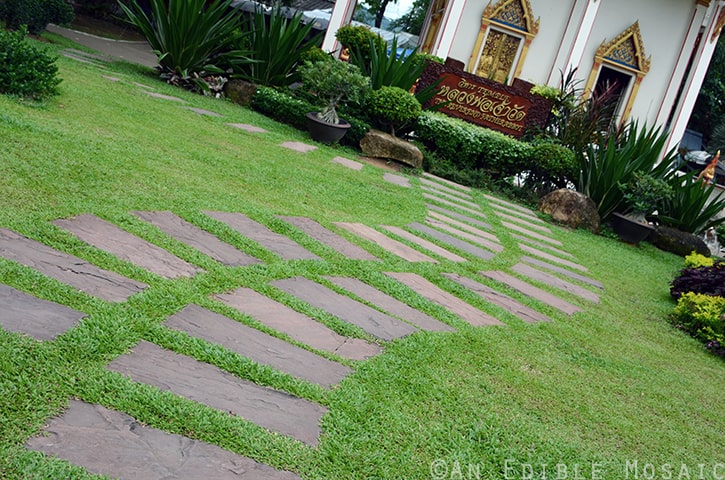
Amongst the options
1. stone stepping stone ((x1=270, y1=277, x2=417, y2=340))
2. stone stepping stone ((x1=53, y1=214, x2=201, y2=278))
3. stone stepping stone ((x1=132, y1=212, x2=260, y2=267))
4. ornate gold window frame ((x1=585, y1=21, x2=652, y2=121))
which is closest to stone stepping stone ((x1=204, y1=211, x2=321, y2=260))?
stone stepping stone ((x1=132, y1=212, x2=260, y2=267))

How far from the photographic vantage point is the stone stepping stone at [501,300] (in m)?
3.68

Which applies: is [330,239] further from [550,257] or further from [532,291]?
[550,257]

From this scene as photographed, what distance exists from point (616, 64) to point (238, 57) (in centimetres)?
1078

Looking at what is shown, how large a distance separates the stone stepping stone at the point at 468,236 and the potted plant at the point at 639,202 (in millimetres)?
3865

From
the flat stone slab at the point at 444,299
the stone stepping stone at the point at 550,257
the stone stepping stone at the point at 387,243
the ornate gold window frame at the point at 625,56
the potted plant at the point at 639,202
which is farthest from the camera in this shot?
the ornate gold window frame at the point at 625,56

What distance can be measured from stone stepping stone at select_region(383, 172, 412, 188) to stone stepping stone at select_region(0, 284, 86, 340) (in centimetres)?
502

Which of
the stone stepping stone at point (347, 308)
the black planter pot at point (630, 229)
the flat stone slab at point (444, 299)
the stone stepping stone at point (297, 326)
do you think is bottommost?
the stone stepping stone at point (297, 326)

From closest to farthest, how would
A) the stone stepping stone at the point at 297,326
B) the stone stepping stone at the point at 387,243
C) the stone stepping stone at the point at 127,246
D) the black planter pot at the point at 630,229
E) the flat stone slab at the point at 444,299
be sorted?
the stone stepping stone at the point at 297,326
the stone stepping stone at the point at 127,246
the flat stone slab at the point at 444,299
the stone stepping stone at the point at 387,243
the black planter pot at the point at 630,229

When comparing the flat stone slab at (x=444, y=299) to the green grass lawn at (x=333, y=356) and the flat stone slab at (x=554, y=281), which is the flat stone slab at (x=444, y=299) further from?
the flat stone slab at (x=554, y=281)

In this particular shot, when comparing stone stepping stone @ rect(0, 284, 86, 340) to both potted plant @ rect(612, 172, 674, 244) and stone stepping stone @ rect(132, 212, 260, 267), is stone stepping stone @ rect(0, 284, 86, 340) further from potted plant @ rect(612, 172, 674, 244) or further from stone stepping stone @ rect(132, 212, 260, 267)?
potted plant @ rect(612, 172, 674, 244)

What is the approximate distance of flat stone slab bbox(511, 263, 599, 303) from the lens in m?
4.74

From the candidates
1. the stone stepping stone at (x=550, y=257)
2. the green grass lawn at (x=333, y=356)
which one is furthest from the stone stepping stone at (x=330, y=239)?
the stone stepping stone at (x=550, y=257)

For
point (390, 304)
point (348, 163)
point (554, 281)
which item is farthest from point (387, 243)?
point (348, 163)

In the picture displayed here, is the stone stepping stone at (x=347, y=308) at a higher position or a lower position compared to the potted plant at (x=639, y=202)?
lower
